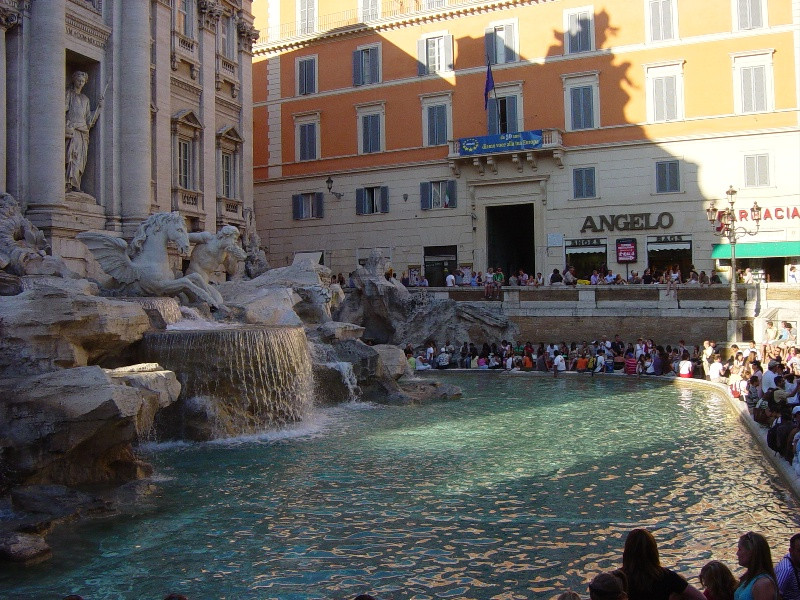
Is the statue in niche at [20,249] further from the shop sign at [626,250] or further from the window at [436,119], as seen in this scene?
the shop sign at [626,250]

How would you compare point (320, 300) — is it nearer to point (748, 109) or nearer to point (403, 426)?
point (403, 426)

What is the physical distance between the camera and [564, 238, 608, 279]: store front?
26938 mm

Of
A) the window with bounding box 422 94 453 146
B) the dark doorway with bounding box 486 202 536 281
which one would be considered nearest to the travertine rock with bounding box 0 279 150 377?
the dark doorway with bounding box 486 202 536 281

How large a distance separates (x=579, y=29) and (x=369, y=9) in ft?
27.0

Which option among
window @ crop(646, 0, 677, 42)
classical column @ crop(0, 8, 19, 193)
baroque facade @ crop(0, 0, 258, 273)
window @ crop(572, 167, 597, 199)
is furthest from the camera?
window @ crop(572, 167, 597, 199)

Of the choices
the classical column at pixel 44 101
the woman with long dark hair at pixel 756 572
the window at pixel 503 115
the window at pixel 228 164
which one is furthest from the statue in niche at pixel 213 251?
the window at pixel 503 115

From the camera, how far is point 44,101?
54.2 ft

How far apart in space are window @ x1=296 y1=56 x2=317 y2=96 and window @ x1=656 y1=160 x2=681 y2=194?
1350cm

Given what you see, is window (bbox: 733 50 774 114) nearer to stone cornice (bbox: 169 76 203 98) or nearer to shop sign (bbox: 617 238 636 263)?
shop sign (bbox: 617 238 636 263)

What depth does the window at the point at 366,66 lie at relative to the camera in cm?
3080

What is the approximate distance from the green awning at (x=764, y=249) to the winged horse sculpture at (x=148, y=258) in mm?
17061

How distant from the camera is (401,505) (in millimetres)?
7617

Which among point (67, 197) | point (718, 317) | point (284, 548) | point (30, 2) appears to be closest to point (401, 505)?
point (284, 548)

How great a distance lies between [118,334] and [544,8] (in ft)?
73.0
